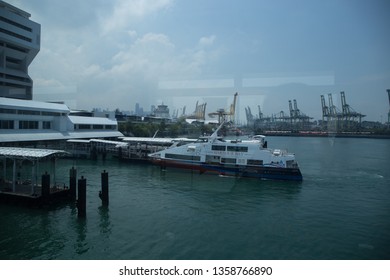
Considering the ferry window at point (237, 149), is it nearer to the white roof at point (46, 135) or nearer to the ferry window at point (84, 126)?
the white roof at point (46, 135)

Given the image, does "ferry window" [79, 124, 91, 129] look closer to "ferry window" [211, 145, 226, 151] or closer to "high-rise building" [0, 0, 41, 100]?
"high-rise building" [0, 0, 41, 100]

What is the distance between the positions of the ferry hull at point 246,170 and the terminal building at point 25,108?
8663 millimetres

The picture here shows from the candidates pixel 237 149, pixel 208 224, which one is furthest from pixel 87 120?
pixel 208 224

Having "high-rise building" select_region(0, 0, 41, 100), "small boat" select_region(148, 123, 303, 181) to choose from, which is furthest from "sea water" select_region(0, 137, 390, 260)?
"high-rise building" select_region(0, 0, 41, 100)

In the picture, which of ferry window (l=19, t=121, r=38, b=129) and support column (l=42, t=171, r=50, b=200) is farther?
ferry window (l=19, t=121, r=38, b=129)

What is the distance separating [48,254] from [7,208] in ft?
11.6

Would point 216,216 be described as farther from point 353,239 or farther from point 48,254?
point 48,254

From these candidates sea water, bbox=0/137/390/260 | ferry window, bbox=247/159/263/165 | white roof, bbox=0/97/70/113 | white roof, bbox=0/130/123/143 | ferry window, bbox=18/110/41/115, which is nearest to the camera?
sea water, bbox=0/137/390/260

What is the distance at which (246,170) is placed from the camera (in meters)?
13.0

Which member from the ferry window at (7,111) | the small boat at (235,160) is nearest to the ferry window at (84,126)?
the ferry window at (7,111)

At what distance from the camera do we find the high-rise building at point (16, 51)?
1908cm

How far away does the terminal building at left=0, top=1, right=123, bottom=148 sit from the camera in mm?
15141

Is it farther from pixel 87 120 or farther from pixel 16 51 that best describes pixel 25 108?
pixel 16 51

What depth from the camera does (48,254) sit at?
16.6ft
